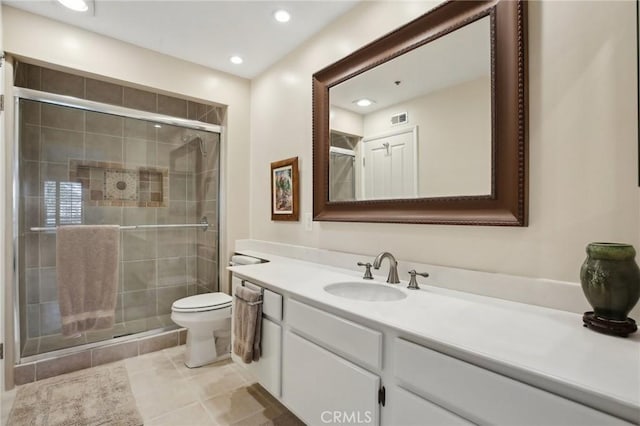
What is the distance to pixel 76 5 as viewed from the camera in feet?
6.32

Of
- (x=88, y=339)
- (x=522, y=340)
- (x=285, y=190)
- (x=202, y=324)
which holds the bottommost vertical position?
(x=88, y=339)

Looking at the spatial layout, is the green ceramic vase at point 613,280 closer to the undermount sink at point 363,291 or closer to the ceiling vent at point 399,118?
the undermount sink at point 363,291

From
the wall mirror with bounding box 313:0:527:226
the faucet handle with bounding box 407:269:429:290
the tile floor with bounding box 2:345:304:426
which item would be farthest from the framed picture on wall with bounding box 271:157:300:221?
the tile floor with bounding box 2:345:304:426

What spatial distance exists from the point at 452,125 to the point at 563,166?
49 cm

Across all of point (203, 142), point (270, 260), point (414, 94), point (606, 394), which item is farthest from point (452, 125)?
point (203, 142)

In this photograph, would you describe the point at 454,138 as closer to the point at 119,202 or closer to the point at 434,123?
the point at 434,123

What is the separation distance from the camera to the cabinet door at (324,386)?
44.0 inches

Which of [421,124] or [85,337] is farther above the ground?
[421,124]

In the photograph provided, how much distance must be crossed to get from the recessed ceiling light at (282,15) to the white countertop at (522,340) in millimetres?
1781

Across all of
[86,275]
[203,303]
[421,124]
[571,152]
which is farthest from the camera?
[203,303]

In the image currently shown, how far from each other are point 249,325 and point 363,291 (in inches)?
26.3

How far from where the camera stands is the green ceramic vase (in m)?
0.87

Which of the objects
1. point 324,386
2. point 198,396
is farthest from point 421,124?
point 198,396

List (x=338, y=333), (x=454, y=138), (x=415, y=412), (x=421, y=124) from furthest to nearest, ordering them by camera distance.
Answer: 1. (x=421, y=124)
2. (x=454, y=138)
3. (x=338, y=333)
4. (x=415, y=412)
